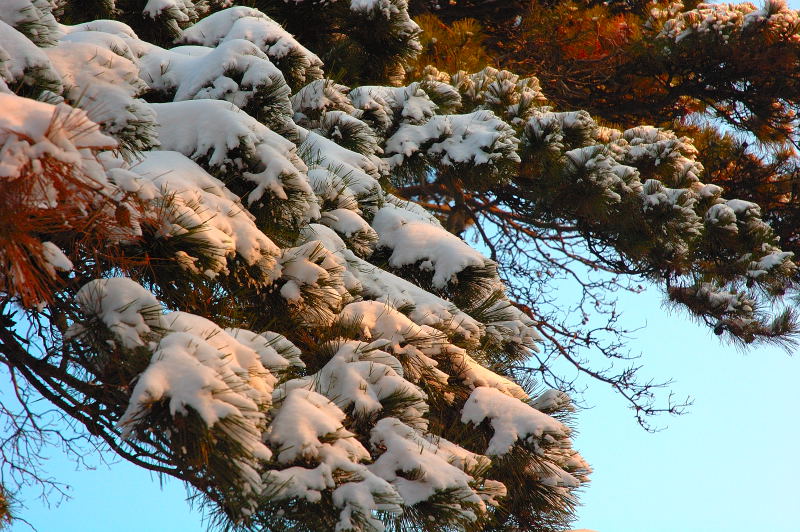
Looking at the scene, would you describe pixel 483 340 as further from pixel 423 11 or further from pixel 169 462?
pixel 423 11

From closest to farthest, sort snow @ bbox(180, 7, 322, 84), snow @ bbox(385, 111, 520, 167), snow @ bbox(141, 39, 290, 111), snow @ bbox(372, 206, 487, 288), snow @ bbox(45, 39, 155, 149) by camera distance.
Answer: snow @ bbox(45, 39, 155, 149), snow @ bbox(141, 39, 290, 111), snow @ bbox(372, 206, 487, 288), snow @ bbox(180, 7, 322, 84), snow @ bbox(385, 111, 520, 167)

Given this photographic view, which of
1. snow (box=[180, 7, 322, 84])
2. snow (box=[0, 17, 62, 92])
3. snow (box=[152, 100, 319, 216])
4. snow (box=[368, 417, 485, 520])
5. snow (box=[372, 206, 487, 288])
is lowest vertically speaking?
snow (box=[368, 417, 485, 520])

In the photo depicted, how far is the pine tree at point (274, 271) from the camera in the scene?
5.49 feet

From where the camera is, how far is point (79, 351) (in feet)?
6.54

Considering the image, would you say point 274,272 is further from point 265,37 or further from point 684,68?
point 684,68

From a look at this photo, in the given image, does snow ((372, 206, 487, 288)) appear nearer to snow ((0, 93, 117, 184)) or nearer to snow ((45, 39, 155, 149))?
snow ((45, 39, 155, 149))

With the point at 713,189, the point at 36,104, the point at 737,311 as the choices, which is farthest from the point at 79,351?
the point at 737,311

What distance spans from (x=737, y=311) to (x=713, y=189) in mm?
1670

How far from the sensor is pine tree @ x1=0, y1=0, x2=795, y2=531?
1.67 meters

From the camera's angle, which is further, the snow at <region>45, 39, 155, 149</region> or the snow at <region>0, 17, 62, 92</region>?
the snow at <region>45, 39, 155, 149</region>

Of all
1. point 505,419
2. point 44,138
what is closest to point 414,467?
point 505,419

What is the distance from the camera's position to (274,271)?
2.45m

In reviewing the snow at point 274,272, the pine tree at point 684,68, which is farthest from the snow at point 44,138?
the pine tree at point 684,68

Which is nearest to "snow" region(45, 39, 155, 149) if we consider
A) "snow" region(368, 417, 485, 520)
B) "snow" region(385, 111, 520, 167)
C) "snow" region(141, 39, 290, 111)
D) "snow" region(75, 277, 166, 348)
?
"snow" region(141, 39, 290, 111)
